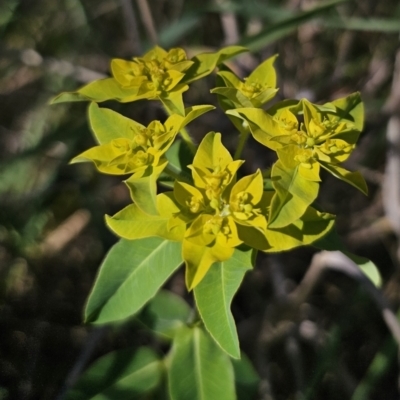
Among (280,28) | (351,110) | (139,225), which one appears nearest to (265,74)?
(351,110)

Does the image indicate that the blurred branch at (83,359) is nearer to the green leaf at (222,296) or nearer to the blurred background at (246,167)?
the blurred background at (246,167)

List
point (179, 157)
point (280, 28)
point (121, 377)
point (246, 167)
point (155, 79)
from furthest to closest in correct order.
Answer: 1. point (246, 167)
2. point (280, 28)
3. point (121, 377)
4. point (179, 157)
5. point (155, 79)

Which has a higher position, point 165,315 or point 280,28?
point 280,28

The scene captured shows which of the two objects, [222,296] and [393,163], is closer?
[222,296]

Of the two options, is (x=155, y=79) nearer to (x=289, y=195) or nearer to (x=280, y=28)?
(x=289, y=195)

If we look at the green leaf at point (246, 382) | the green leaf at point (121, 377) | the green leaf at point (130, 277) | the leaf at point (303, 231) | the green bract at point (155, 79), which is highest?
the green bract at point (155, 79)

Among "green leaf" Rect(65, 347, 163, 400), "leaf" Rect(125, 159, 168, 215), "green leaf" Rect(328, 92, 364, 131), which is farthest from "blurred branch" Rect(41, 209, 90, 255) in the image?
"green leaf" Rect(328, 92, 364, 131)

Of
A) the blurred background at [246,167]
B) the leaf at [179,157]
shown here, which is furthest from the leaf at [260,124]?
the blurred background at [246,167]
